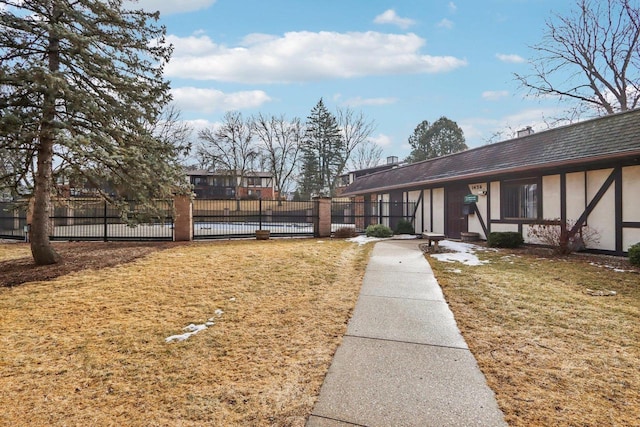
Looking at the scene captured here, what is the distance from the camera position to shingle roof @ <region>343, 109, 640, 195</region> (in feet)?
26.5

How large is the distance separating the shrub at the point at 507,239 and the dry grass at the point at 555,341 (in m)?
3.85

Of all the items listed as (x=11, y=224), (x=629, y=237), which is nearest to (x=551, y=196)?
(x=629, y=237)

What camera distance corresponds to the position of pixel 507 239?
420 inches

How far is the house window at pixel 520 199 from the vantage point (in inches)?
422

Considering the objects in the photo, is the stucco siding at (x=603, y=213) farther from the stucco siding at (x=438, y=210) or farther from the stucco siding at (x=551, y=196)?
the stucco siding at (x=438, y=210)

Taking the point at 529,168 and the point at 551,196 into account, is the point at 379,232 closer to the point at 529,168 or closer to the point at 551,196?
the point at 529,168

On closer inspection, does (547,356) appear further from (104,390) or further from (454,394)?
(104,390)

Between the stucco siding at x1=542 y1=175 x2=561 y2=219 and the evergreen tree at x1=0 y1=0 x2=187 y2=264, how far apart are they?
11240 millimetres

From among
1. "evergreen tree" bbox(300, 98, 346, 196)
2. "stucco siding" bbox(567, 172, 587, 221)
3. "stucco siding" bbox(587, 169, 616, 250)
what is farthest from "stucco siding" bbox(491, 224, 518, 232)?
"evergreen tree" bbox(300, 98, 346, 196)

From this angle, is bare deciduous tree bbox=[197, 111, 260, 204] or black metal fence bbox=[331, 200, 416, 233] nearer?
black metal fence bbox=[331, 200, 416, 233]

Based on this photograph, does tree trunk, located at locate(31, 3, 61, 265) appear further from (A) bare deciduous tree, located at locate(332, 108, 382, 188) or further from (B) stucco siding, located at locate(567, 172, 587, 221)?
(A) bare deciduous tree, located at locate(332, 108, 382, 188)

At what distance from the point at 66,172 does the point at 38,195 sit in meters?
0.97

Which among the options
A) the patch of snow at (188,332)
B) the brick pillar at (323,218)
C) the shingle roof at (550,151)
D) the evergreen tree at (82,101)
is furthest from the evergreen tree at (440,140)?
the patch of snow at (188,332)

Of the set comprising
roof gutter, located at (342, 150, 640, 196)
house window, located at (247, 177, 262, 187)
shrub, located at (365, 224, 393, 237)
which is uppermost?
house window, located at (247, 177, 262, 187)
